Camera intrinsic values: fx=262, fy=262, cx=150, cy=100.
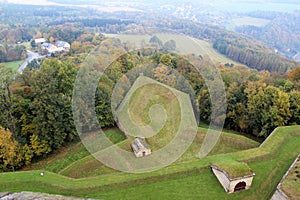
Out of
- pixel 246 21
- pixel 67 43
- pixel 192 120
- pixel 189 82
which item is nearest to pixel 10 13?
pixel 67 43

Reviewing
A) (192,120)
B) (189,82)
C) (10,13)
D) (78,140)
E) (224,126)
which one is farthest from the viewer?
(10,13)

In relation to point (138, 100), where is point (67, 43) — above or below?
below

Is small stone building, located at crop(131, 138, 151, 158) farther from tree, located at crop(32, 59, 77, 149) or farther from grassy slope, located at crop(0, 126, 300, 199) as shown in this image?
tree, located at crop(32, 59, 77, 149)

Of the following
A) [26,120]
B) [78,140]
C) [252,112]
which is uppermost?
[252,112]

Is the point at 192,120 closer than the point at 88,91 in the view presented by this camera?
Yes

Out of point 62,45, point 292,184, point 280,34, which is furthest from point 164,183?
point 280,34

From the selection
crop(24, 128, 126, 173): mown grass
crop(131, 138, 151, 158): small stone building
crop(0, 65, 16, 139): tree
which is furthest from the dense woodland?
crop(0, 65, 16, 139): tree

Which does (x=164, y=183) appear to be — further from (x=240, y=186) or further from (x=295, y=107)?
(x=295, y=107)

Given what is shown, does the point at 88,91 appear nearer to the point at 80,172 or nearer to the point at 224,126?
the point at 80,172

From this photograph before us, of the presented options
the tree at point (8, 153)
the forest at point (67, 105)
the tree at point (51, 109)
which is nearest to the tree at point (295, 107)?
the forest at point (67, 105)
